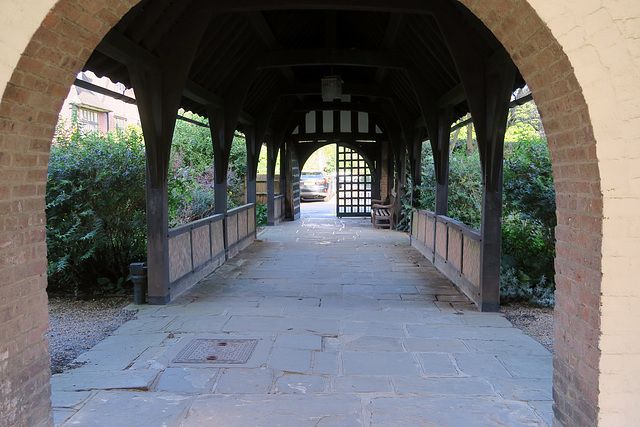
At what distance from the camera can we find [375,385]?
11.8 ft

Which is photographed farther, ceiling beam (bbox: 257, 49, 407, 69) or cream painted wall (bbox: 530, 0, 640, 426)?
ceiling beam (bbox: 257, 49, 407, 69)

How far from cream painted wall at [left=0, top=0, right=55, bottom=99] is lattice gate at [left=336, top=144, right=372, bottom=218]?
585 inches

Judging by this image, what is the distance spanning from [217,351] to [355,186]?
13329 mm

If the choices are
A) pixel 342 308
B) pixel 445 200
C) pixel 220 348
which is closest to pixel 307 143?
pixel 445 200

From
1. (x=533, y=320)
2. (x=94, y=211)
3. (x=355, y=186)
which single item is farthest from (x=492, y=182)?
(x=355, y=186)

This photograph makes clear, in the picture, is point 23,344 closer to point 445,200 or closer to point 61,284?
point 61,284

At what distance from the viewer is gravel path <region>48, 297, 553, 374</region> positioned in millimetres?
4461

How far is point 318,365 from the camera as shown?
399cm

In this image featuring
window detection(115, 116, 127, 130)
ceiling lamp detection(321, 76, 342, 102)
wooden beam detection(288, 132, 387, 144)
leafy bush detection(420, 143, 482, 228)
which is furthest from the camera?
window detection(115, 116, 127, 130)

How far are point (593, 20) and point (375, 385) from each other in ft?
8.71

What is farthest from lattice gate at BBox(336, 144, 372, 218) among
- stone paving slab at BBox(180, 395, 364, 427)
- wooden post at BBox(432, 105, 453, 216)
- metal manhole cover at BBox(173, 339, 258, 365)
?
stone paving slab at BBox(180, 395, 364, 427)

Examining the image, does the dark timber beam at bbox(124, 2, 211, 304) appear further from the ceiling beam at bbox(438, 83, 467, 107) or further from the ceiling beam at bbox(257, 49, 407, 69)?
the ceiling beam at bbox(438, 83, 467, 107)

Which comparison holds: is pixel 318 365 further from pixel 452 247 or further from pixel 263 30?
pixel 263 30

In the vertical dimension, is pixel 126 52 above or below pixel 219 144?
above
